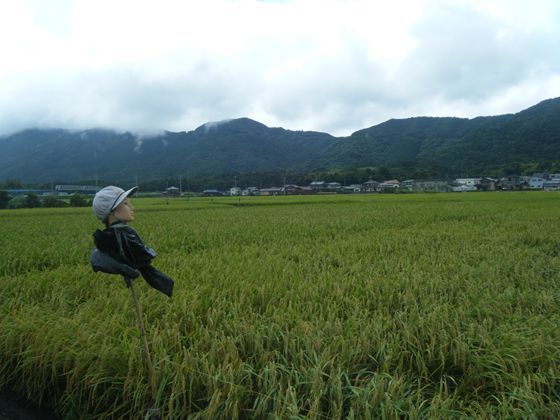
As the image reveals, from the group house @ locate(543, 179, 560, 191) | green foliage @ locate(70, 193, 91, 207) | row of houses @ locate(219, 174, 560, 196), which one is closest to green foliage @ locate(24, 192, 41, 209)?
green foliage @ locate(70, 193, 91, 207)

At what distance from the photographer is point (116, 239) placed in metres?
1.66

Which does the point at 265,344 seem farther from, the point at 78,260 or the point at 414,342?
the point at 78,260

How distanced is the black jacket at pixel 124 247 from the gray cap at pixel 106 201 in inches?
3.2

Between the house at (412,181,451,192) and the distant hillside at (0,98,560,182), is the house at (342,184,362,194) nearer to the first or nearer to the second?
the house at (412,181,451,192)

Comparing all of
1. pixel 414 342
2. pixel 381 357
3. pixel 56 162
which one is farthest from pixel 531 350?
pixel 56 162

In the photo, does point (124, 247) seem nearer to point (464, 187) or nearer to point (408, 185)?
point (408, 185)

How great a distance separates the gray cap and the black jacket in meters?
0.08

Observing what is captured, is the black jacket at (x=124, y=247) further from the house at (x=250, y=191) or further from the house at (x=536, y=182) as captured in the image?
the house at (x=536, y=182)

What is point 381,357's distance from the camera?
198 cm

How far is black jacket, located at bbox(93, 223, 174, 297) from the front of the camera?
1647 millimetres

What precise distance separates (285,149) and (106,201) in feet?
384

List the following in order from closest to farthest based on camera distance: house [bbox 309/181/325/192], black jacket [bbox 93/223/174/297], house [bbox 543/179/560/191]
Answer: black jacket [bbox 93/223/174/297]
house [bbox 543/179/560/191]
house [bbox 309/181/325/192]

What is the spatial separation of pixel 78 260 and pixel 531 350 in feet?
19.1

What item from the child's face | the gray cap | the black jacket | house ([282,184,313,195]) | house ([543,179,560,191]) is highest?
the gray cap
